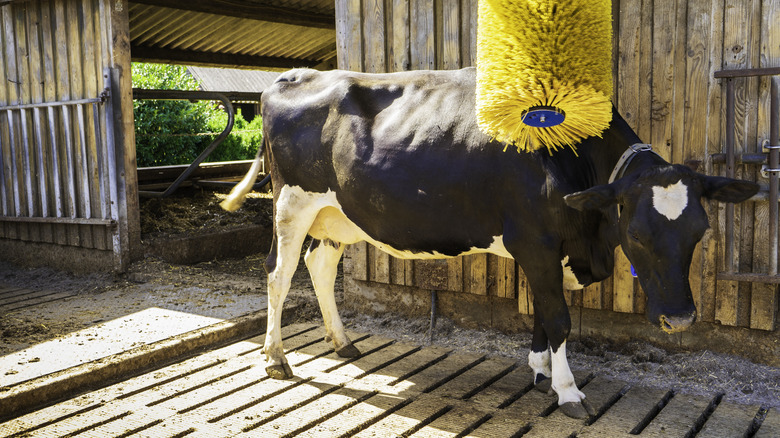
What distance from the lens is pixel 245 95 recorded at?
36.1 ft

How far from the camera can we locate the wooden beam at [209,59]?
1020 cm

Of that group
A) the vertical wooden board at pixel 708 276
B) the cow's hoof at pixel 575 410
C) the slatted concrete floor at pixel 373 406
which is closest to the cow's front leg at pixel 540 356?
the slatted concrete floor at pixel 373 406

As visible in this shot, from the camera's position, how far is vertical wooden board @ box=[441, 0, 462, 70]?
555 centimetres

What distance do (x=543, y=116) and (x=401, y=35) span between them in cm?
231

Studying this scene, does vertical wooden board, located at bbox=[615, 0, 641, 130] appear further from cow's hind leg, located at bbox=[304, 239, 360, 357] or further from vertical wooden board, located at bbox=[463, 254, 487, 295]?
cow's hind leg, located at bbox=[304, 239, 360, 357]

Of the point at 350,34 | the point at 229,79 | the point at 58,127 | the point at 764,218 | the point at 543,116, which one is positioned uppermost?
the point at 229,79

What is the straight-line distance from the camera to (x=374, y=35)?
19.7 feet

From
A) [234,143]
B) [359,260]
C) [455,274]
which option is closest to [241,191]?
[359,260]

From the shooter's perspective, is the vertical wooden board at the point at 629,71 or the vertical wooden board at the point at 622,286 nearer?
the vertical wooden board at the point at 629,71

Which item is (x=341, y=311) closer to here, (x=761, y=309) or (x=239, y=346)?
(x=239, y=346)

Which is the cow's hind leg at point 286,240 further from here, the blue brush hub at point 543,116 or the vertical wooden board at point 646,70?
the vertical wooden board at point 646,70

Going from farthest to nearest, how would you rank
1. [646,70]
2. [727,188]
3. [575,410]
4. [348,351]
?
[348,351] → [646,70] → [575,410] → [727,188]

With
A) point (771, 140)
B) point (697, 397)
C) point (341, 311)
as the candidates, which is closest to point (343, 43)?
point (341, 311)

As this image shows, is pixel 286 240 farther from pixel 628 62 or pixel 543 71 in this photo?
pixel 628 62
